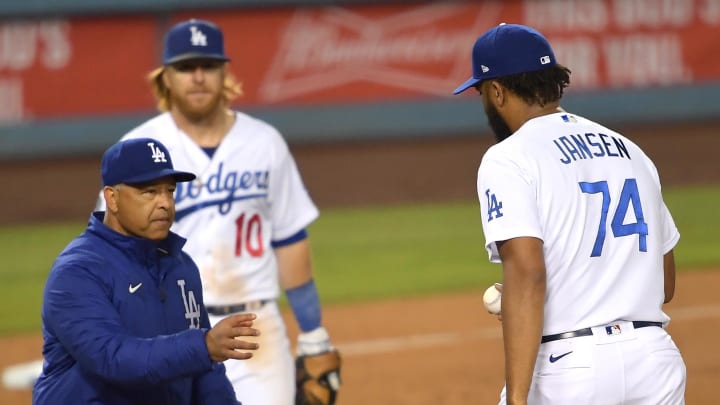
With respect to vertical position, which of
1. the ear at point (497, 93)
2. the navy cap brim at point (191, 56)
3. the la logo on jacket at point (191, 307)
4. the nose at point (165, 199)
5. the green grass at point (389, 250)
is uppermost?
the navy cap brim at point (191, 56)

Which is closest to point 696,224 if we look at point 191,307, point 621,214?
point 621,214

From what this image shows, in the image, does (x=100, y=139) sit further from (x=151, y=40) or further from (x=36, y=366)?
(x=36, y=366)

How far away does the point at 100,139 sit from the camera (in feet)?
49.4

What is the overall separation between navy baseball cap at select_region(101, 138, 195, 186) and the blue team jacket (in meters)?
0.16

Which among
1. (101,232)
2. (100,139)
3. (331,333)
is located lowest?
(331,333)

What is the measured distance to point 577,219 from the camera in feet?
12.1

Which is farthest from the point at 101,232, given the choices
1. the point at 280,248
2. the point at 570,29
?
the point at 570,29

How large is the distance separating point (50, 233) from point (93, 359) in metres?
11.7

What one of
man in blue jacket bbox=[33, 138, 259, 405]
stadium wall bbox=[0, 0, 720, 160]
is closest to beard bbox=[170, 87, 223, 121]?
man in blue jacket bbox=[33, 138, 259, 405]

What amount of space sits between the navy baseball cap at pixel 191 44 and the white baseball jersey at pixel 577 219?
7.40 feet

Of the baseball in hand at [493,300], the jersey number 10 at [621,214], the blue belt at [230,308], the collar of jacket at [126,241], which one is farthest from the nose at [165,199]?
the blue belt at [230,308]

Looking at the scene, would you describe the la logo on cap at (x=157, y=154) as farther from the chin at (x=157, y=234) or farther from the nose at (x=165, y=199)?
the chin at (x=157, y=234)

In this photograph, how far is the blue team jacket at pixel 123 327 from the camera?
342 centimetres

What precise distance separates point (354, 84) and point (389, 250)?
3.23 metres
